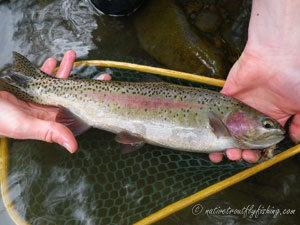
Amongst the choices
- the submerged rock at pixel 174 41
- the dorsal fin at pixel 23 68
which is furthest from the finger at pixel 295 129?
the dorsal fin at pixel 23 68

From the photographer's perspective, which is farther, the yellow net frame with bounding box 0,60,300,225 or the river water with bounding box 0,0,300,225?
the river water with bounding box 0,0,300,225

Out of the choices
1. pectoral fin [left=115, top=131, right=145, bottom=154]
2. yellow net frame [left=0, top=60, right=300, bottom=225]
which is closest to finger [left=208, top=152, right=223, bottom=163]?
yellow net frame [left=0, top=60, right=300, bottom=225]

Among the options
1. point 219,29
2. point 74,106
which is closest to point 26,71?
point 74,106

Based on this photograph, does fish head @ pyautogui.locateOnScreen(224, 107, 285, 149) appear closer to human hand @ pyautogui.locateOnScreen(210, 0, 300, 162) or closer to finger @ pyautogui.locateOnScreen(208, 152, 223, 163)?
human hand @ pyautogui.locateOnScreen(210, 0, 300, 162)

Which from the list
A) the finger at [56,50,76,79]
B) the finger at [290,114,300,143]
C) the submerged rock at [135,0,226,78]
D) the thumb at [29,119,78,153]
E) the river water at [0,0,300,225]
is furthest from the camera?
the river water at [0,0,300,225]

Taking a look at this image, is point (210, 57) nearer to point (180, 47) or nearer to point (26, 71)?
point (180, 47)

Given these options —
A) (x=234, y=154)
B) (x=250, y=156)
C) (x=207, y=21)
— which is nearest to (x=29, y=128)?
(x=234, y=154)

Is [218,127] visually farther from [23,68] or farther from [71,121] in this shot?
[23,68]

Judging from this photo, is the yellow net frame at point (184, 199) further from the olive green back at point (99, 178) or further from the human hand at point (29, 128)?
the human hand at point (29, 128)
